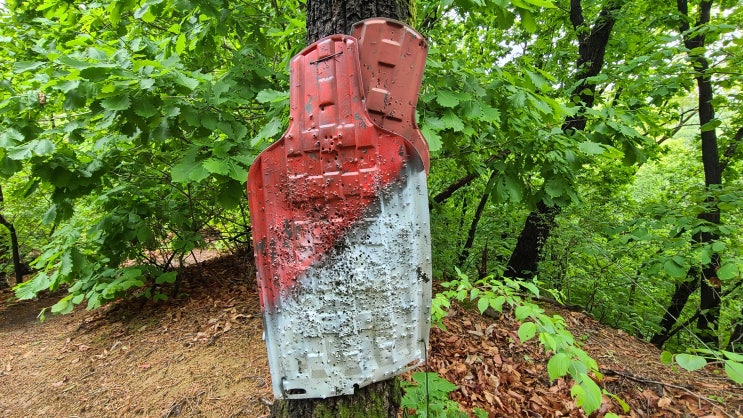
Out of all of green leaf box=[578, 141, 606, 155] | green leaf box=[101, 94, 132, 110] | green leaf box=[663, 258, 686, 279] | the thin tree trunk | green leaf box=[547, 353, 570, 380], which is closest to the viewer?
green leaf box=[547, 353, 570, 380]

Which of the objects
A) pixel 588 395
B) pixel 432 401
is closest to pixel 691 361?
pixel 588 395

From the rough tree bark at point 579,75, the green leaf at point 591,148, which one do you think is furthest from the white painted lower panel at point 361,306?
the rough tree bark at point 579,75

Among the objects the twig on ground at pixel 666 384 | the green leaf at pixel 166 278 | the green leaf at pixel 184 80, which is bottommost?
the twig on ground at pixel 666 384

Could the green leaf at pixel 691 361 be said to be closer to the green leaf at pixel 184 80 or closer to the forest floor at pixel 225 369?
the forest floor at pixel 225 369

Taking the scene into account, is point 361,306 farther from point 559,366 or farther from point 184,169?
point 184,169

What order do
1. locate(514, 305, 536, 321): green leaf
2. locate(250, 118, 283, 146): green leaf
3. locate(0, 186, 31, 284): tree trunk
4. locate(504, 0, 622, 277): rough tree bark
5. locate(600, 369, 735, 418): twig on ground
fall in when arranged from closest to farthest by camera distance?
locate(514, 305, 536, 321): green leaf
locate(250, 118, 283, 146): green leaf
locate(600, 369, 735, 418): twig on ground
locate(504, 0, 622, 277): rough tree bark
locate(0, 186, 31, 284): tree trunk

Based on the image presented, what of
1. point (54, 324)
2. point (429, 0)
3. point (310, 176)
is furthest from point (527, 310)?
point (54, 324)

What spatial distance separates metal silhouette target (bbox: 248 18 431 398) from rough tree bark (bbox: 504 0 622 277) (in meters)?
3.93

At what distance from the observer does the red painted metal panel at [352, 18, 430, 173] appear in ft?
3.84

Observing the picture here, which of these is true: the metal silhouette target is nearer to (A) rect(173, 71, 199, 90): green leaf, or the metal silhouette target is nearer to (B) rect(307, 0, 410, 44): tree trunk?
Answer: (B) rect(307, 0, 410, 44): tree trunk

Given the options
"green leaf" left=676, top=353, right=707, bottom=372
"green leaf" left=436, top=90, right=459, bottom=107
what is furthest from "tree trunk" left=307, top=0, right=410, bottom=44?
"green leaf" left=676, top=353, right=707, bottom=372

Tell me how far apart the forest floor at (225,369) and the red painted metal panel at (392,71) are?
1.93m

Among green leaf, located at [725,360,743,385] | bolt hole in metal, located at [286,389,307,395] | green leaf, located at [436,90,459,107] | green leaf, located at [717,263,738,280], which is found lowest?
green leaf, located at [717,263,738,280]

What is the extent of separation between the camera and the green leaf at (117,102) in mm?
1586
